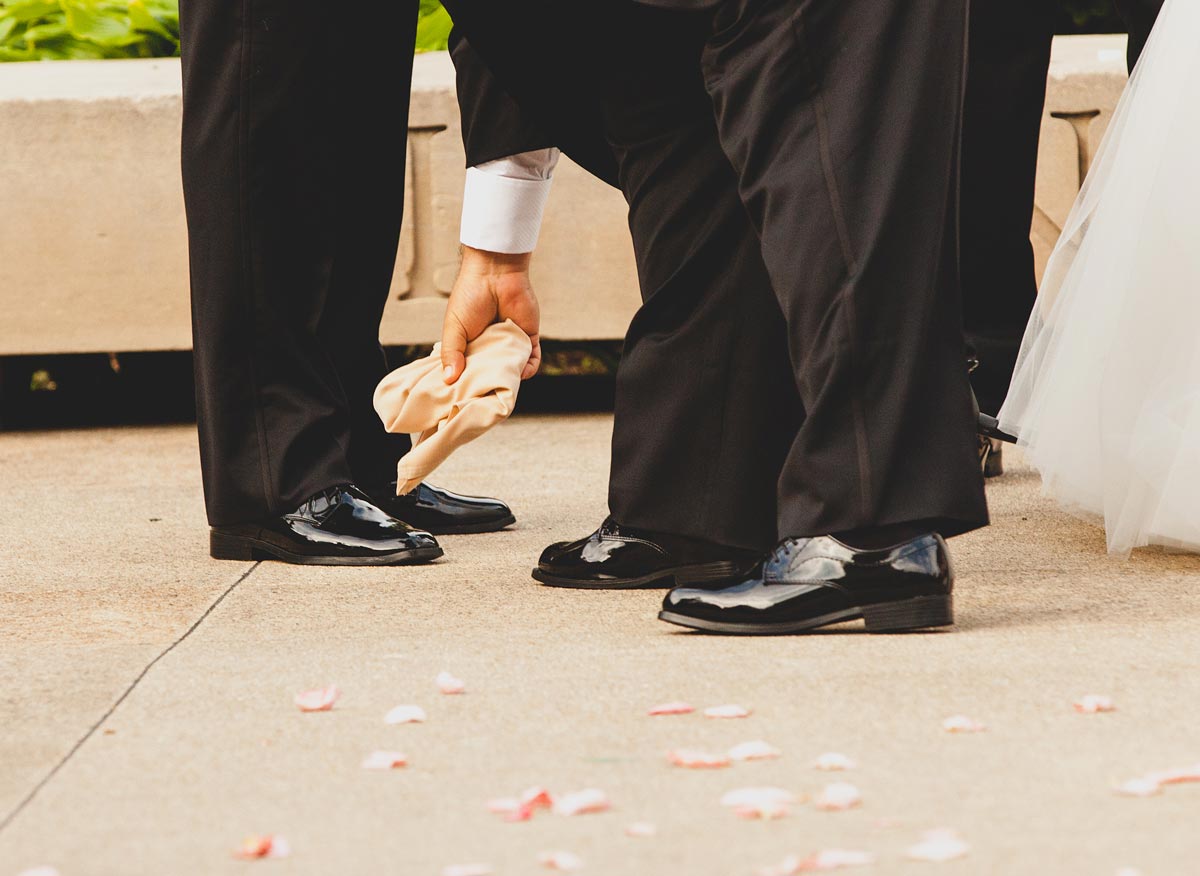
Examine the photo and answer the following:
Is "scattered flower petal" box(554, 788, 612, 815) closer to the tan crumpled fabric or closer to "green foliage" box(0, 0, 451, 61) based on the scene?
the tan crumpled fabric

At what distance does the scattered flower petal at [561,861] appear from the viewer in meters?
0.92

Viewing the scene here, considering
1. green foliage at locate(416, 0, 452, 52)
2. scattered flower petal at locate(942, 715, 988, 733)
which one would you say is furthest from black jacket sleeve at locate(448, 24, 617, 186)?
green foliage at locate(416, 0, 452, 52)

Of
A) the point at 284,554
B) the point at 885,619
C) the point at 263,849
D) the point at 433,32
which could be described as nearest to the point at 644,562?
the point at 885,619

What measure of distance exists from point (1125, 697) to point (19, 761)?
872 mm

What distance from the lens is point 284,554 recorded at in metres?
2.02

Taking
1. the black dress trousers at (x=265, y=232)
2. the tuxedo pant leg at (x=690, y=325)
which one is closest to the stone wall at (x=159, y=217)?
the black dress trousers at (x=265, y=232)

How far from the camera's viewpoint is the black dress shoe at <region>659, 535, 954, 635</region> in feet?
4.82

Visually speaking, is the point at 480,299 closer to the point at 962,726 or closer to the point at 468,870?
the point at 962,726

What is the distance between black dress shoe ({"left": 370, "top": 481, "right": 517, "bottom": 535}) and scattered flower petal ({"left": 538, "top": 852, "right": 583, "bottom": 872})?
1.38 meters

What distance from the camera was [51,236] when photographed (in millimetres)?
3436

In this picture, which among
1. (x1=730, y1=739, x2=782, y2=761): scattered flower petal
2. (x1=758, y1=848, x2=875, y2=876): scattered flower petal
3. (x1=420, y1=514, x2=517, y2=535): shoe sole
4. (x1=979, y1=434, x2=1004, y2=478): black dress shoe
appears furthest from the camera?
(x1=979, y1=434, x2=1004, y2=478): black dress shoe

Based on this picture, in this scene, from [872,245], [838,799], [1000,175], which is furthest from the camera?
[1000,175]

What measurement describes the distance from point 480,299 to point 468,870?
3.70 ft

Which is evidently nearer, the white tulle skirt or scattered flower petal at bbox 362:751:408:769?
scattered flower petal at bbox 362:751:408:769
